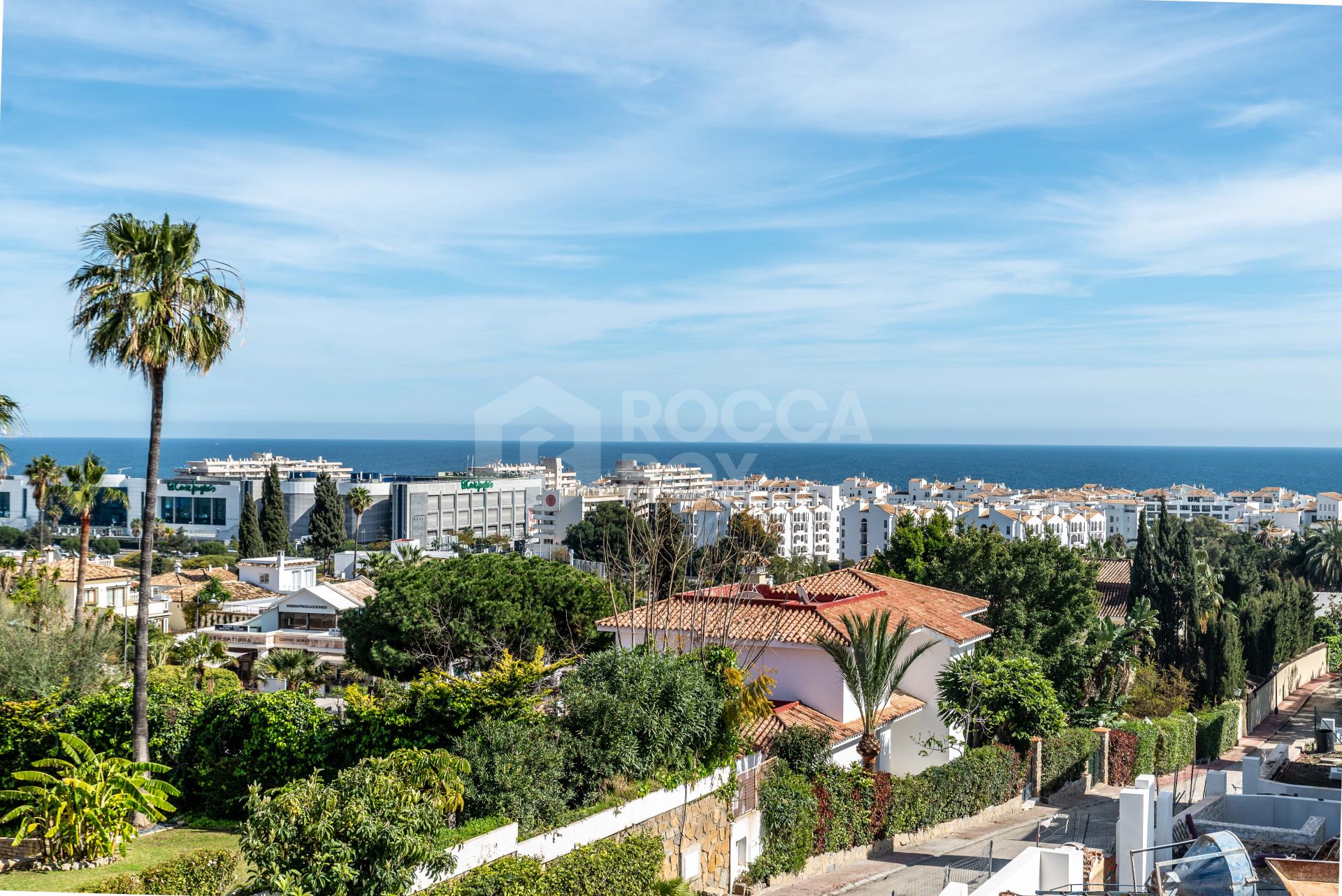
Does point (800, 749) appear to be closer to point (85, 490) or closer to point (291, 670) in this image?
point (291, 670)

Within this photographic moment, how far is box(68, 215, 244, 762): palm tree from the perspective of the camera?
1016cm

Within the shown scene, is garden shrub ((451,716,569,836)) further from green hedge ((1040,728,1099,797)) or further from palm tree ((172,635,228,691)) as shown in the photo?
palm tree ((172,635,228,691))

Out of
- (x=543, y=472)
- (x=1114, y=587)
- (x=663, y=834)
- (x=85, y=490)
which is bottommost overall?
(x=1114, y=587)

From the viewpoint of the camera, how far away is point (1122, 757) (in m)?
18.8

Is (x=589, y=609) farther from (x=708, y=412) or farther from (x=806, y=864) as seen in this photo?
(x=708, y=412)

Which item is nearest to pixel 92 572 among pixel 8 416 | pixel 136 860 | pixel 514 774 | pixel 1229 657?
pixel 8 416

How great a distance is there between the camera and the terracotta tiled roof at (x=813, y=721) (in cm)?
1245

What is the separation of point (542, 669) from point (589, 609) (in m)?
7.94

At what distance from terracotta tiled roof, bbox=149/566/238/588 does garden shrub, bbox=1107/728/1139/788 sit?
28.0 meters

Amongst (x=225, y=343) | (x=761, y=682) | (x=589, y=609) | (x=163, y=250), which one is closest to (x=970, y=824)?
(x=761, y=682)

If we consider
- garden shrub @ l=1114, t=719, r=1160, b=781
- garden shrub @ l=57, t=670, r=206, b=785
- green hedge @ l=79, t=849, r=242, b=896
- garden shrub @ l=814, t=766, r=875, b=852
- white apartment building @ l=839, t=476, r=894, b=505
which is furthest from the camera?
white apartment building @ l=839, t=476, r=894, b=505

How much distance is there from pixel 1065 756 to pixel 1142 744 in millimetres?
3089

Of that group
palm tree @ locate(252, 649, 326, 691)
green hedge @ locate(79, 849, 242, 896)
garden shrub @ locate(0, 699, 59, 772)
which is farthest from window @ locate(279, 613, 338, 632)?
green hedge @ locate(79, 849, 242, 896)

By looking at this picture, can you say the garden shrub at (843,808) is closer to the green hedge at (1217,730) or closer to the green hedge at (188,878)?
the green hedge at (188,878)
